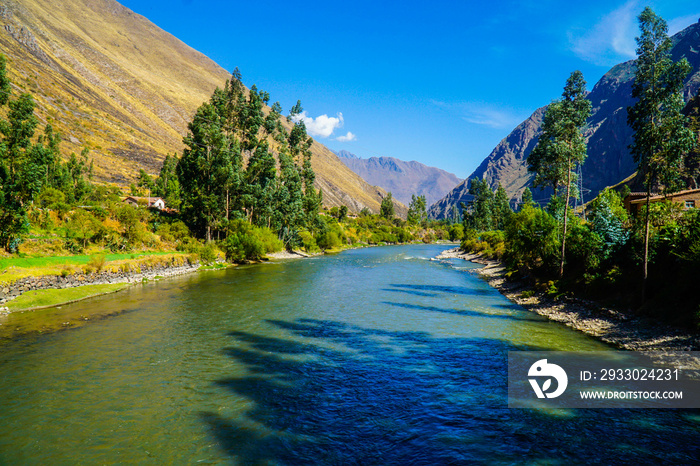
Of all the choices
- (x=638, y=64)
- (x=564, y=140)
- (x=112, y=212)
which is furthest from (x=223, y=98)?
(x=638, y=64)

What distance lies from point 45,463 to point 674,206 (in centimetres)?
3824

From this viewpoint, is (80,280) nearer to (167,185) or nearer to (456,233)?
(167,185)

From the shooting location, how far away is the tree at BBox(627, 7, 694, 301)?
67.1 ft

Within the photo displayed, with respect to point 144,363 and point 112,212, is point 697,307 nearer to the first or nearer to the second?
point 144,363

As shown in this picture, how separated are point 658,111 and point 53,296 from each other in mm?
43943

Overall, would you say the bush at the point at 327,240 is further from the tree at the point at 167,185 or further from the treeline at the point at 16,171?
the treeline at the point at 16,171

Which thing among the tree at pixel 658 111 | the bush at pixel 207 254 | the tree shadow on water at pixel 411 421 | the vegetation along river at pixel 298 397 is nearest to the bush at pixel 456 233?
the bush at pixel 207 254

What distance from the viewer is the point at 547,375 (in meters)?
16.4

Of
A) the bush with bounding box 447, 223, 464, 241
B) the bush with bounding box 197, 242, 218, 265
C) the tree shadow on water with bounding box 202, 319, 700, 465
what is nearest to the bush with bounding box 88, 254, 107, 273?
the bush with bounding box 197, 242, 218, 265

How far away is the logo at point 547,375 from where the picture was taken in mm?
14570

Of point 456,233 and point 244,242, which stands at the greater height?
point 456,233

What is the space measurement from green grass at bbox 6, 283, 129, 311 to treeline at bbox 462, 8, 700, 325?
4006 centimetres

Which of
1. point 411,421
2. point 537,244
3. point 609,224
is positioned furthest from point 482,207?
point 411,421

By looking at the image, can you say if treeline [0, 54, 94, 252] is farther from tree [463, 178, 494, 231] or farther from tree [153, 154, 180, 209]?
tree [463, 178, 494, 231]
